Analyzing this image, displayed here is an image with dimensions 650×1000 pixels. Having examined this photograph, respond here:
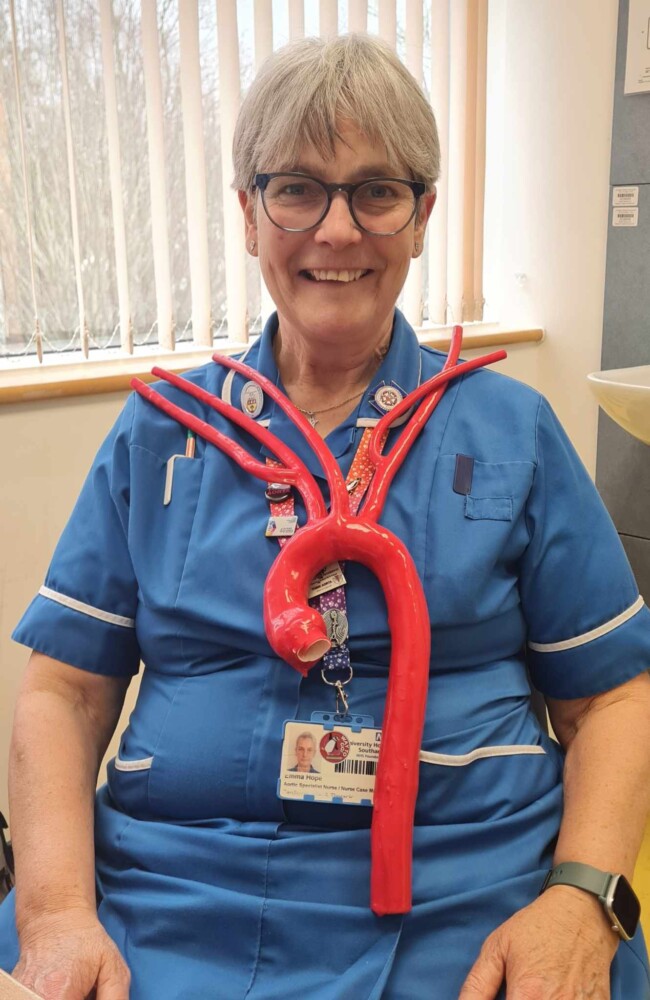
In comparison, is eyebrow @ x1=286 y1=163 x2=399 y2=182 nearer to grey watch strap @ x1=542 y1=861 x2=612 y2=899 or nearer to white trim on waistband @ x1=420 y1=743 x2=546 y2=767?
white trim on waistband @ x1=420 y1=743 x2=546 y2=767

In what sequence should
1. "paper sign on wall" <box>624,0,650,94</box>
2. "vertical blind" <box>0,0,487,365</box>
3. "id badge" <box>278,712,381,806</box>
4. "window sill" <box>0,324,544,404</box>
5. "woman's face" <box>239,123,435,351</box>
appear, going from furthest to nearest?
"paper sign on wall" <box>624,0,650,94</box> < "vertical blind" <box>0,0,487,365</box> < "window sill" <box>0,324,544,404</box> < "woman's face" <box>239,123,435,351</box> < "id badge" <box>278,712,381,806</box>

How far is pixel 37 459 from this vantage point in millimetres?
1966

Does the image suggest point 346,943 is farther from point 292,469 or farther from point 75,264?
point 75,264

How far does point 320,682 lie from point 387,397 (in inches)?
14.5

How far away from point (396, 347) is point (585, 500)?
31 centimetres

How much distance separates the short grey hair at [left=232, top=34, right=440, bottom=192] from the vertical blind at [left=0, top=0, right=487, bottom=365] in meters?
0.86

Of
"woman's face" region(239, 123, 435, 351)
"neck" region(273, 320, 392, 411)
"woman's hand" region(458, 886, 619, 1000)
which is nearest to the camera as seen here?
"woman's hand" region(458, 886, 619, 1000)

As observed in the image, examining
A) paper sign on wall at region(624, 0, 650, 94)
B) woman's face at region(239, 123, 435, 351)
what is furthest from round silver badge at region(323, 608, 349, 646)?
paper sign on wall at region(624, 0, 650, 94)

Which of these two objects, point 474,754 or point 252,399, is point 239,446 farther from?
point 474,754

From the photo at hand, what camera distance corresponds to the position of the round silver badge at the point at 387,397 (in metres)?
1.22

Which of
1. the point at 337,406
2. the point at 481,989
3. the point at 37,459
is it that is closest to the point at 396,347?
the point at 337,406

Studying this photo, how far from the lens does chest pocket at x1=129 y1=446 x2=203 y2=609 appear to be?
1.15 metres

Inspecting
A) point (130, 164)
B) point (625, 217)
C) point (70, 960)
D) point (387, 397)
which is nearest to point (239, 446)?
point (387, 397)

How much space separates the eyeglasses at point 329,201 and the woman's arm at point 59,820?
2.00 ft
